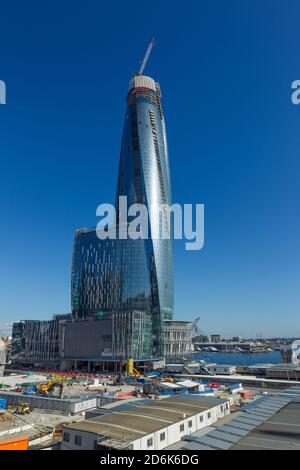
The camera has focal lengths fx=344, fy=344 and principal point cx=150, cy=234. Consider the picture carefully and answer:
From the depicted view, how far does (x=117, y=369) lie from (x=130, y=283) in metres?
48.8

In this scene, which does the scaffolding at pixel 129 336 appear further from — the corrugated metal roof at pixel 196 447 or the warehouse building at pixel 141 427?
the corrugated metal roof at pixel 196 447

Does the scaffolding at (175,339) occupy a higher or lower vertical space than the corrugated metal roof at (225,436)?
lower

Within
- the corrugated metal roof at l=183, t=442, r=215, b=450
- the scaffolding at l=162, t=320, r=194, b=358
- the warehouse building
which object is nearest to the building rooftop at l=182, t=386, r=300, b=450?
the corrugated metal roof at l=183, t=442, r=215, b=450

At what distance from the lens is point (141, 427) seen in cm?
3659

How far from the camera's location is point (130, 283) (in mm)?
193125

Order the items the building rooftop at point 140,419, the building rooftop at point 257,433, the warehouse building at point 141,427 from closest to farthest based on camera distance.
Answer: the building rooftop at point 257,433 → the warehouse building at point 141,427 → the building rooftop at point 140,419

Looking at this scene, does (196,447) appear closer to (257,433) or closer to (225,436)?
(225,436)

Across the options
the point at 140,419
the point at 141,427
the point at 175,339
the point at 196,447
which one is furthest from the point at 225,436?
the point at 175,339

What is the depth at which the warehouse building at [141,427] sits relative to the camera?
3362 centimetres

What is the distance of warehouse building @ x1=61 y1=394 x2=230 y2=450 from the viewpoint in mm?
33625

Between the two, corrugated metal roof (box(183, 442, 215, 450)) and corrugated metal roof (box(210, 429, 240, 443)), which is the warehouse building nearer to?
corrugated metal roof (box(183, 442, 215, 450))

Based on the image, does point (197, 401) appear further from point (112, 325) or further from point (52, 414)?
point (112, 325)

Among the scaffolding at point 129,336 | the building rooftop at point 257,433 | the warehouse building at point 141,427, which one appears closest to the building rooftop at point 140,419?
the warehouse building at point 141,427
